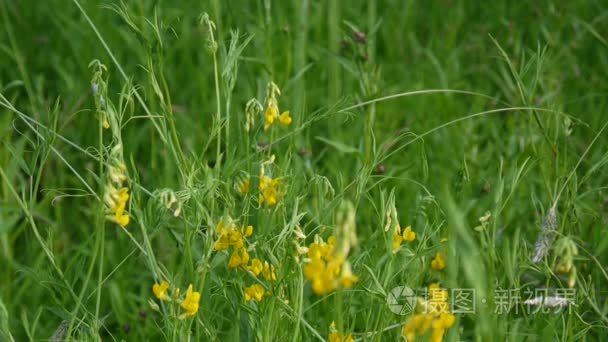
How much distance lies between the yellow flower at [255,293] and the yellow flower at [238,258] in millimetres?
52

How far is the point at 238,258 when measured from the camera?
1933mm

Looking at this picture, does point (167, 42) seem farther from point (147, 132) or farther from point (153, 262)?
point (153, 262)

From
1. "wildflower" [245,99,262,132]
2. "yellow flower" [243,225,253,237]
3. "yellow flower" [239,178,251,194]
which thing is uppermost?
"wildflower" [245,99,262,132]

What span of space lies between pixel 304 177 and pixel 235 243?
1.04ft

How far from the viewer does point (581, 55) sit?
3869mm

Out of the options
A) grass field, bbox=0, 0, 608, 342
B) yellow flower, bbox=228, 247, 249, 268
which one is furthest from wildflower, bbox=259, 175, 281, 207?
yellow flower, bbox=228, 247, 249, 268

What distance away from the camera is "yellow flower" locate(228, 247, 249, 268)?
1.93 metres

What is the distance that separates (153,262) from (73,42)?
202cm

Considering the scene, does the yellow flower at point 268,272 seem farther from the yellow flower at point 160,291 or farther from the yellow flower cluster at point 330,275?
the yellow flower cluster at point 330,275

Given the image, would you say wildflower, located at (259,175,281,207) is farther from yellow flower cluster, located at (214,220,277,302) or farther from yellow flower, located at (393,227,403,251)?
yellow flower, located at (393,227,403,251)

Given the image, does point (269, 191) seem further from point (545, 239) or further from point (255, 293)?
point (545, 239)

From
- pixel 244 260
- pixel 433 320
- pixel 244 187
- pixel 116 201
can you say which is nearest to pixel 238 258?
pixel 244 260

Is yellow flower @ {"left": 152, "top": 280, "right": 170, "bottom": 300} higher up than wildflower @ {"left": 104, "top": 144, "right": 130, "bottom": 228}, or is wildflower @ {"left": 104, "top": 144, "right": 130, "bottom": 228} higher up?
wildflower @ {"left": 104, "top": 144, "right": 130, "bottom": 228}

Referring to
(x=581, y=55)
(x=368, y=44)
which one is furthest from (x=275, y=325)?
(x=581, y=55)
